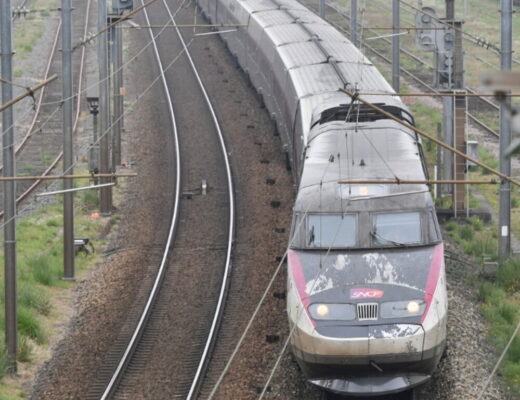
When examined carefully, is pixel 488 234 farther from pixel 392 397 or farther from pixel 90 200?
pixel 392 397

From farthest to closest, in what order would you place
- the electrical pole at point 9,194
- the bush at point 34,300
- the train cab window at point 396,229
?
the bush at point 34,300 → the electrical pole at point 9,194 → the train cab window at point 396,229

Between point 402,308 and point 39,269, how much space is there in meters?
10.4

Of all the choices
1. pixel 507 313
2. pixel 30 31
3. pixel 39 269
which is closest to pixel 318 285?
pixel 507 313

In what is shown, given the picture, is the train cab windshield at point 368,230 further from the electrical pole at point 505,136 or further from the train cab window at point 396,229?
the electrical pole at point 505,136

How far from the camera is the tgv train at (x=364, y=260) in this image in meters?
15.4

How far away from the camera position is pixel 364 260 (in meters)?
16.7

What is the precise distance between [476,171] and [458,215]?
17.3 ft

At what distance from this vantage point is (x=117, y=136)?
32312 mm

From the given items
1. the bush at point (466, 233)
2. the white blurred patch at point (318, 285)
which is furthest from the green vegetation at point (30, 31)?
the white blurred patch at point (318, 285)

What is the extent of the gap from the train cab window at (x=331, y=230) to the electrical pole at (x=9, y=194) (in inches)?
197

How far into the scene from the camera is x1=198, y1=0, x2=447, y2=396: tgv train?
15406 millimetres

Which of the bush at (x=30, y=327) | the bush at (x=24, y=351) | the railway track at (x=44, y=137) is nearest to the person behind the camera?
the bush at (x=24, y=351)

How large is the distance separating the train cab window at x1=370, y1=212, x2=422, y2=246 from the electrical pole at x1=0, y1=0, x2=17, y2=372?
19.8ft

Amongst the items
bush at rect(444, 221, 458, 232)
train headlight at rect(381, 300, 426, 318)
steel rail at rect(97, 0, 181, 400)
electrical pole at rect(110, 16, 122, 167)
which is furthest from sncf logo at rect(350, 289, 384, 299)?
electrical pole at rect(110, 16, 122, 167)
